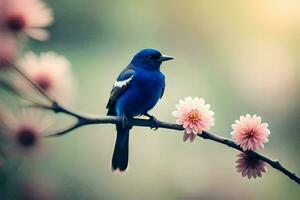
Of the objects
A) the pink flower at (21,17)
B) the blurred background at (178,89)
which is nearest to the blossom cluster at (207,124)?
the blurred background at (178,89)

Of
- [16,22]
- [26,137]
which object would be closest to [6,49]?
[16,22]

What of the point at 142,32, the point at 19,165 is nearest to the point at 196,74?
the point at 142,32

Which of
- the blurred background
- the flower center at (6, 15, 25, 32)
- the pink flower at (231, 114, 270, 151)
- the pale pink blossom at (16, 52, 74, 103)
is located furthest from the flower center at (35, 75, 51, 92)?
the pink flower at (231, 114, 270, 151)

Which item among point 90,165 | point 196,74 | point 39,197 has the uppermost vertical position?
point 196,74

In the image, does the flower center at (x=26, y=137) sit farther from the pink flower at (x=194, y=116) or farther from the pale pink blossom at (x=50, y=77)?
the pink flower at (x=194, y=116)

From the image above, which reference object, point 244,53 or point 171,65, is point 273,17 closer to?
point 244,53

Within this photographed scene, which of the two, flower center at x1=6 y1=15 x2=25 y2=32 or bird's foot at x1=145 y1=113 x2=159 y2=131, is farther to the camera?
bird's foot at x1=145 y1=113 x2=159 y2=131

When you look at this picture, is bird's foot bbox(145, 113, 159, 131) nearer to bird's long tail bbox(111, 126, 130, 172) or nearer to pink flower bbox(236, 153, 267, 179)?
bird's long tail bbox(111, 126, 130, 172)

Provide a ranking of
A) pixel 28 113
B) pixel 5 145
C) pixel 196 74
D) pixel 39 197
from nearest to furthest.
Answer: pixel 28 113 < pixel 5 145 < pixel 39 197 < pixel 196 74
